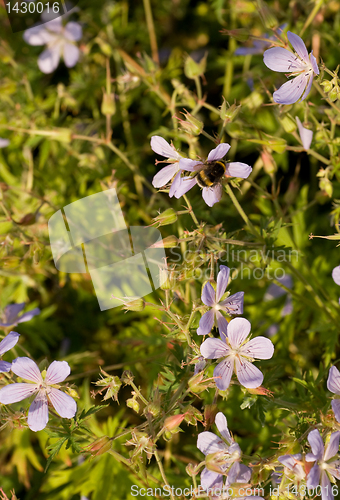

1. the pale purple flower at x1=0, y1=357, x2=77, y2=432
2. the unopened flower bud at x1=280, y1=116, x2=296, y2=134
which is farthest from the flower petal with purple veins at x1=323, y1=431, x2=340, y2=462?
the unopened flower bud at x1=280, y1=116, x2=296, y2=134

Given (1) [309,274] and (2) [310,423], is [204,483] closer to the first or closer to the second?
(2) [310,423]

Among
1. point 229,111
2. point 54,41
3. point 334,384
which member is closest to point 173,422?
point 334,384

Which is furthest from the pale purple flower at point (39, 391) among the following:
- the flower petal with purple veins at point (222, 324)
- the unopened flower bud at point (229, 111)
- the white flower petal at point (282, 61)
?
the white flower petal at point (282, 61)

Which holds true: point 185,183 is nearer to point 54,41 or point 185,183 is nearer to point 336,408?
point 336,408

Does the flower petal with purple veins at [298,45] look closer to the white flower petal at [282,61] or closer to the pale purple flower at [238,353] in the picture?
the white flower petal at [282,61]

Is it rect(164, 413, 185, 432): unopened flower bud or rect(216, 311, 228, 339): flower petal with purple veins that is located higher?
rect(216, 311, 228, 339): flower petal with purple veins

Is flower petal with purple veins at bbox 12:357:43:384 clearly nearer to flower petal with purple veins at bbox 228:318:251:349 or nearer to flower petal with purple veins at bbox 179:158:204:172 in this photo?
flower petal with purple veins at bbox 228:318:251:349
